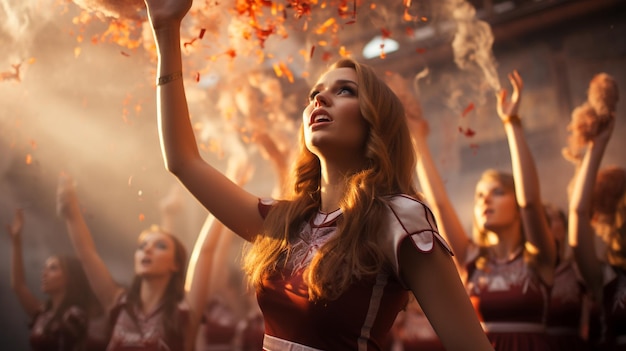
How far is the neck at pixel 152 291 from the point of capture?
4.66 m

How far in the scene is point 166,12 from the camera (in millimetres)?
1689

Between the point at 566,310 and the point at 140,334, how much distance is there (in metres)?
3.19

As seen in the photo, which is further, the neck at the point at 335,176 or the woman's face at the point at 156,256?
the woman's face at the point at 156,256

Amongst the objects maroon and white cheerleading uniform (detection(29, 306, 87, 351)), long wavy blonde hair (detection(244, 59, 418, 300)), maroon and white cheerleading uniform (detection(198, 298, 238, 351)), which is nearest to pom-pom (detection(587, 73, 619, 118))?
long wavy blonde hair (detection(244, 59, 418, 300))

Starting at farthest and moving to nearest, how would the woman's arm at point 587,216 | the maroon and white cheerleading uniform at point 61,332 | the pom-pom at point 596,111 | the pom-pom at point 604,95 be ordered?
the maroon and white cheerleading uniform at point 61,332 → the pom-pom at point 604,95 → the pom-pom at point 596,111 → the woman's arm at point 587,216

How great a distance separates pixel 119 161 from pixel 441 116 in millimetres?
3373

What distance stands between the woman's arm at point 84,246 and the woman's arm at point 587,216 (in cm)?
376

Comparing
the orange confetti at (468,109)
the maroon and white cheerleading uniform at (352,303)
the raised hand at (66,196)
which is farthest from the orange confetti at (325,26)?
the maroon and white cheerleading uniform at (352,303)

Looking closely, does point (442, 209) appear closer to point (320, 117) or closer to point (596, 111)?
point (596, 111)

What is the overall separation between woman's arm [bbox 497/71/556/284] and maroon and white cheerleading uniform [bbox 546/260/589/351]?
37cm

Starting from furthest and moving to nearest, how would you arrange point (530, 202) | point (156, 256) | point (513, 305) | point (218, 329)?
point (218, 329) < point (156, 256) < point (530, 202) < point (513, 305)

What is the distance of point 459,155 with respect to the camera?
6160 mm

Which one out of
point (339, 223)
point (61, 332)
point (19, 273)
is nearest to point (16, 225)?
point (19, 273)

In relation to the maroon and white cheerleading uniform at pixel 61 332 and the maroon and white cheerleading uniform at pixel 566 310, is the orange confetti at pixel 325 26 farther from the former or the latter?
the maroon and white cheerleading uniform at pixel 61 332
